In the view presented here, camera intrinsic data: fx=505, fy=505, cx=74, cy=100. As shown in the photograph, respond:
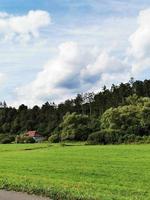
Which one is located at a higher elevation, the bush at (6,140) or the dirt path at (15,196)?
the bush at (6,140)

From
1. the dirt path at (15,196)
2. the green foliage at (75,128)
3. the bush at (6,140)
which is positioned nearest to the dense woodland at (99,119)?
the green foliage at (75,128)

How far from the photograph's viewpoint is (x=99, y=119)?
14112 cm

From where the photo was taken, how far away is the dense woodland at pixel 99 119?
118 m

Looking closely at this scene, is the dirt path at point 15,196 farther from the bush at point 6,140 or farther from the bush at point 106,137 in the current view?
the bush at point 6,140

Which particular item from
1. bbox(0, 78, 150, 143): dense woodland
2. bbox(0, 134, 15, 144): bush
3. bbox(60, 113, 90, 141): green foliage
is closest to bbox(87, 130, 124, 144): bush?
bbox(0, 78, 150, 143): dense woodland

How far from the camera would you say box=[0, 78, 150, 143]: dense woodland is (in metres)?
118

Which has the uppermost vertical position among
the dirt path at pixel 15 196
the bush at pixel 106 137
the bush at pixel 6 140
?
the bush at pixel 6 140

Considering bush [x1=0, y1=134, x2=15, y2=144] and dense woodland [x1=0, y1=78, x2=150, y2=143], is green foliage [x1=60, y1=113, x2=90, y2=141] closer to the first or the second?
dense woodland [x1=0, y1=78, x2=150, y2=143]

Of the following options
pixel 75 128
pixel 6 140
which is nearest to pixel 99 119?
pixel 75 128

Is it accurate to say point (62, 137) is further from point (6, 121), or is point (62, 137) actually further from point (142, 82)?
point (6, 121)

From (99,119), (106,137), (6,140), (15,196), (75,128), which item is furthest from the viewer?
(6,140)

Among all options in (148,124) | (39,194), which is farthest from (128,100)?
(39,194)

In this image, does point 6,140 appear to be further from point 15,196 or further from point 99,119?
point 15,196

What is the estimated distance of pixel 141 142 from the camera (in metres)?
104
